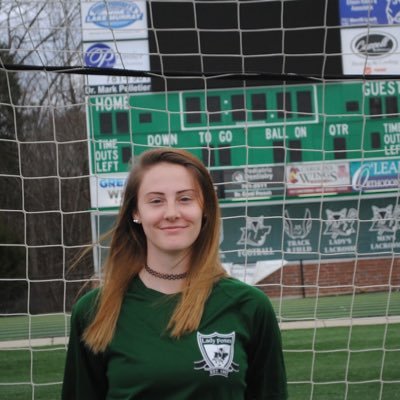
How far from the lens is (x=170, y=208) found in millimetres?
1439

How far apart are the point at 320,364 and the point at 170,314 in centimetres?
470

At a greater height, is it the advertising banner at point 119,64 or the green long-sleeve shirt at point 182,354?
the advertising banner at point 119,64

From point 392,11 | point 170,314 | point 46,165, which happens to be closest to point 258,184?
point 392,11

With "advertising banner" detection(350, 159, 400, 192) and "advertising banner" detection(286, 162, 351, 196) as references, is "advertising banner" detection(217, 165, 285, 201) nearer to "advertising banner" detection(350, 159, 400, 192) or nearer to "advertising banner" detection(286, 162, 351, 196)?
"advertising banner" detection(286, 162, 351, 196)

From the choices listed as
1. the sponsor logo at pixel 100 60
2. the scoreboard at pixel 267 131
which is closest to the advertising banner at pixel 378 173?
the scoreboard at pixel 267 131

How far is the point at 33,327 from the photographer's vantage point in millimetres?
9609

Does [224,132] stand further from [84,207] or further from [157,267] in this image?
[157,267]

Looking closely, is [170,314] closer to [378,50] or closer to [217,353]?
[217,353]

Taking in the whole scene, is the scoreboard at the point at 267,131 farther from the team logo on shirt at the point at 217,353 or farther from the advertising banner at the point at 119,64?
the team logo on shirt at the point at 217,353

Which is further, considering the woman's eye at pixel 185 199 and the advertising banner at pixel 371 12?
the advertising banner at pixel 371 12

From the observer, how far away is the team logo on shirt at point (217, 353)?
4.46 feet

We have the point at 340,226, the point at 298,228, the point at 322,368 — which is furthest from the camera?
the point at 298,228

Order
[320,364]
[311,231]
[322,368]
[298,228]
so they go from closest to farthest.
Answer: [322,368] < [320,364] < [298,228] < [311,231]

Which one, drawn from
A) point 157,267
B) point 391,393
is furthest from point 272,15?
point 157,267
